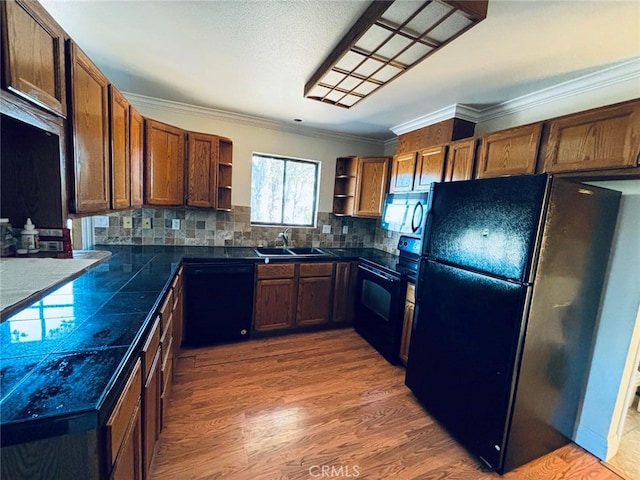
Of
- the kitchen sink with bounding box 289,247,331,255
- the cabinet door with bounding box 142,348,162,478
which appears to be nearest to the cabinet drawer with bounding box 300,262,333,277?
the kitchen sink with bounding box 289,247,331,255

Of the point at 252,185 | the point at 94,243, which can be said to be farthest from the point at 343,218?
the point at 94,243

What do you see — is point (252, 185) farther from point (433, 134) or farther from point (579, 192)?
point (579, 192)

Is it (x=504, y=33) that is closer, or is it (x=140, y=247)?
(x=504, y=33)

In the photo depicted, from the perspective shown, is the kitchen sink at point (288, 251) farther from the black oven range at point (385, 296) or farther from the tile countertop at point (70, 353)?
the tile countertop at point (70, 353)

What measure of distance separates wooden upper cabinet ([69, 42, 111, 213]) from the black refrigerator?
2.09 metres

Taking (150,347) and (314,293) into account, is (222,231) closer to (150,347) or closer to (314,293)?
(314,293)

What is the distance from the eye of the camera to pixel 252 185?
3.32 meters

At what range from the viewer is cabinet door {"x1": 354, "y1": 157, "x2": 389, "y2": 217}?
3205 mm

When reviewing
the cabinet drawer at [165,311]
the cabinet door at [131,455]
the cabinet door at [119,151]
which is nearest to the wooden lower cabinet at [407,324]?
the cabinet drawer at [165,311]

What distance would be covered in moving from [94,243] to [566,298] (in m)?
3.80

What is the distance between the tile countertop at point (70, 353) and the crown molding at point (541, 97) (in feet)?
8.80

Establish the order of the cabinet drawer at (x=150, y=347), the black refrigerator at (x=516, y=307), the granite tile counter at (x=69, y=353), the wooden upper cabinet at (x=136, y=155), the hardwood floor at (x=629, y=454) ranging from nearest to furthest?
the granite tile counter at (x=69, y=353), the cabinet drawer at (x=150, y=347), the black refrigerator at (x=516, y=307), the hardwood floor at (x=629, y=454), the wooden upper cabinet at (x=136, y=155)

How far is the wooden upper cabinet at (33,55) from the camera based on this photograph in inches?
35.8

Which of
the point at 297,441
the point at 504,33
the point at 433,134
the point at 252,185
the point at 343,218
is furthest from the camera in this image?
the point at 343,218
